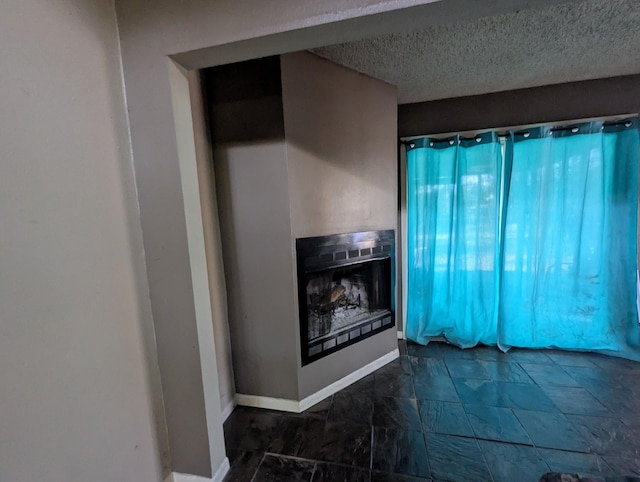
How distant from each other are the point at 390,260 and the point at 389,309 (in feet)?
1.38

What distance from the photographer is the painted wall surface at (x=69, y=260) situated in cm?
70

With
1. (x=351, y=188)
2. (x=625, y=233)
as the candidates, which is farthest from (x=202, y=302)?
(x=625, y=233)

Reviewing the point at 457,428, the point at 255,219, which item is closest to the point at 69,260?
the point at 255,219

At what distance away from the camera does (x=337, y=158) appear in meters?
1.82

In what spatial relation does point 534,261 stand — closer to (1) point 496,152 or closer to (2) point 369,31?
(1) point 496,152

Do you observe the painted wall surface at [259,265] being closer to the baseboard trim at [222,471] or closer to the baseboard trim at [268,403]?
the baseboard trim at [268,403]

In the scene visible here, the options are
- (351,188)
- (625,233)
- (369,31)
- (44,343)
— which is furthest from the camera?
(625,233)

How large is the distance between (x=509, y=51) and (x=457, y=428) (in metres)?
2.38

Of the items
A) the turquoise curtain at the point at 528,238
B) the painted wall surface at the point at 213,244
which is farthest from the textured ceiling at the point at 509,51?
the painted wall surface at the point at 213,244

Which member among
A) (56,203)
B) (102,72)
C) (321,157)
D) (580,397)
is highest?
(102,72)

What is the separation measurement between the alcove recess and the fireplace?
67 mm

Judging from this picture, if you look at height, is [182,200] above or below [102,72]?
below

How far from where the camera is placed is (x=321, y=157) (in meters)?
1.73

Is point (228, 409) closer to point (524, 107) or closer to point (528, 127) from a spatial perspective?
point (528, 127)
